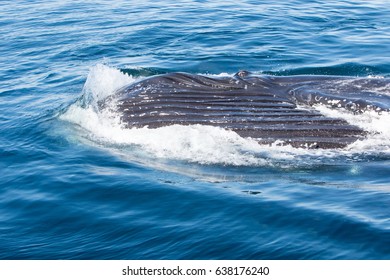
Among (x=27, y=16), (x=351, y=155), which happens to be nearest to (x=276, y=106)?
(x=351, y=155)

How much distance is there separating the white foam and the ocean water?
0.08 feet

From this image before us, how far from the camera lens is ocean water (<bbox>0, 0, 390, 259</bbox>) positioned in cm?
905

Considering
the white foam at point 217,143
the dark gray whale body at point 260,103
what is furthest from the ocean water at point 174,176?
the dark gray whale body at point 260,103

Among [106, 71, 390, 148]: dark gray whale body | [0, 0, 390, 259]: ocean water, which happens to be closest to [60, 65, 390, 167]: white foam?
[0, 0, 390, 259]: ocean water

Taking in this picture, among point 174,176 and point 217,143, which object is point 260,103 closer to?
point 217,143

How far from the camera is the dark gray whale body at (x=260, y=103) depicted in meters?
12.1

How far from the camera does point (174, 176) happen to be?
37.1 ft

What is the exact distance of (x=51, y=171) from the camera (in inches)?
471

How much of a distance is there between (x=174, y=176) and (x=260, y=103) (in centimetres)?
222

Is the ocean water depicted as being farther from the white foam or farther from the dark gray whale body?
the dark gray whale body

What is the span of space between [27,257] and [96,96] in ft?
19.2

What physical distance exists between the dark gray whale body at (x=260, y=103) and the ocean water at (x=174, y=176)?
0.69ft

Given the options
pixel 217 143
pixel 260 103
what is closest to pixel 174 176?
pixel 217 143

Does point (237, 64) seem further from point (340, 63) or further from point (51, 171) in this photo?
point (51, 171)
